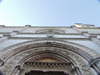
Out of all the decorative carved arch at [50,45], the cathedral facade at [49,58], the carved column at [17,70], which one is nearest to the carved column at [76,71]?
the cathedral facade at [49,58]

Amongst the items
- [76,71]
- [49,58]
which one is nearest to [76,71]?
[76,71]

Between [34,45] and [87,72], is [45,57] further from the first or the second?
[87,72]

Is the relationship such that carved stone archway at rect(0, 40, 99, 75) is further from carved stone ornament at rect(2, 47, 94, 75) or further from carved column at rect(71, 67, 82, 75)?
carved column at rect(71, 67, 82, 75)

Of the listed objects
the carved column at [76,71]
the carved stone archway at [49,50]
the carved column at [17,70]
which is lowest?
the carved column at [76,71]

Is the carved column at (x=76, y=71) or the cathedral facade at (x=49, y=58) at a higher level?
the cathedral facade at (x=49, y=58)

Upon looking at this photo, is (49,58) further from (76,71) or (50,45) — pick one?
(76,71)

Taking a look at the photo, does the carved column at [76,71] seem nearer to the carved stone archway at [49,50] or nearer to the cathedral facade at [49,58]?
the cathedral facade at [49,58]

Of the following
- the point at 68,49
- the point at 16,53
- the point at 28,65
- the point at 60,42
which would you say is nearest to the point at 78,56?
the point at 68,49

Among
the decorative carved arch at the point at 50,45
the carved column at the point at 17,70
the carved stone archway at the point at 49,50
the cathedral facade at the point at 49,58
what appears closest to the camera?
the carved column at the point at 17,70

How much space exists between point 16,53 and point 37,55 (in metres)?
1.28

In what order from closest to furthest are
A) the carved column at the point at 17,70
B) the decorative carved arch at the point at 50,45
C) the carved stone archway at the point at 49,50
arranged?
the carved column at the point at 17,70 → the carved stone archway at the point at 49,50 → the decorative carved arch at the point at 50,45

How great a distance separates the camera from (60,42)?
6680 mm

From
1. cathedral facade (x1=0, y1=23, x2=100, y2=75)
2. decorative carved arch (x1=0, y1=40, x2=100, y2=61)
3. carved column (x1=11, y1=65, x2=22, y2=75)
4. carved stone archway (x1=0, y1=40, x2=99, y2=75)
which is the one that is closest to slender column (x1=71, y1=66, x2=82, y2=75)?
cathedral facade (x1=0, y1=23, x2=100, y2=75)

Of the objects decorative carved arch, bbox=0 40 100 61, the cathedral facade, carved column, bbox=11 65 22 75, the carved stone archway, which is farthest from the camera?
decorative carved arch, bbox=0 40 100 61
